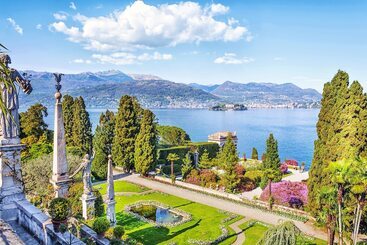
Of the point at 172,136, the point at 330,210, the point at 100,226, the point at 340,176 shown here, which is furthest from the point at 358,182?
the point at 172,136

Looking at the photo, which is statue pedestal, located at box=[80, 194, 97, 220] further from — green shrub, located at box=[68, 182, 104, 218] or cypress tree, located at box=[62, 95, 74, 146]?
cypress tree, located at box=[62, 95, 74, 146]

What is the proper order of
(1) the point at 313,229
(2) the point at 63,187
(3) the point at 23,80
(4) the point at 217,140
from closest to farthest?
(3) the point at 23,80 → (2) the point at 63,187 → (1) the point at 313,229 → (4) the point at 217,140

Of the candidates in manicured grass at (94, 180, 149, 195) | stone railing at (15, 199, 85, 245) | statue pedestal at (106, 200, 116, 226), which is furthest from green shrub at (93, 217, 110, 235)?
manicured grass at (94, 180, 149, 195)

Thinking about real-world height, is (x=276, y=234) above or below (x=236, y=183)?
above

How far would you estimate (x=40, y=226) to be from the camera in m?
6.98

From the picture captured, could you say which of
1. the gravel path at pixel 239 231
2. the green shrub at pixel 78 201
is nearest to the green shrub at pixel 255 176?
the gravel path at pixel 239 231

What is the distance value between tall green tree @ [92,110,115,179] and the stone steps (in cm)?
2334

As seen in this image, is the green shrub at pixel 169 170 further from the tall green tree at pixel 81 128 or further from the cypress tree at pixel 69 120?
the cypress tree at pixel 69 120

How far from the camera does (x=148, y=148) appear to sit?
105ft

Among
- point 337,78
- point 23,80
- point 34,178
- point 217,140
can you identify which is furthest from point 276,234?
Result: point 217,140

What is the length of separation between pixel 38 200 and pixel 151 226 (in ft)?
22.0

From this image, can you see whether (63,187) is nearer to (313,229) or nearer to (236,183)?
(313,229)

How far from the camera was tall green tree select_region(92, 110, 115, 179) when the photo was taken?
30953 mm

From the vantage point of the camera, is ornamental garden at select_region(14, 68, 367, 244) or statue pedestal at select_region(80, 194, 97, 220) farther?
statue pedestal at select_region(80, 194, 97, 220)
